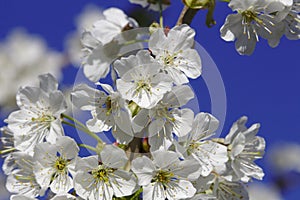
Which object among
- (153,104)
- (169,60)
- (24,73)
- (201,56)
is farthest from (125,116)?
(24,73)

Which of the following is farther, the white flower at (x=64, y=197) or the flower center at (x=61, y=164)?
the flower center at (x=61, y=164)

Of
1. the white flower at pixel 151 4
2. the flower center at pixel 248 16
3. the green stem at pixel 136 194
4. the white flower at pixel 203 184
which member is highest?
the white flower at pixel 151 4

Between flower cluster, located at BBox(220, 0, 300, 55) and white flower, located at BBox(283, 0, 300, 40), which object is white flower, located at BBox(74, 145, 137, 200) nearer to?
flower cluster, located at BBox(220, 0, 300, 55)

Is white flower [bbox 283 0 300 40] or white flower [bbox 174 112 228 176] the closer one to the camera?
white flower [bbox 174 112 228 176]

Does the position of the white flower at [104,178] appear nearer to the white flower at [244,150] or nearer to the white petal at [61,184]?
the white petal at [61,184]

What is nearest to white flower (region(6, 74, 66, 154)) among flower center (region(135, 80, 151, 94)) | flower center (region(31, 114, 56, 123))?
flower center (region(31, 114, 56, 123))

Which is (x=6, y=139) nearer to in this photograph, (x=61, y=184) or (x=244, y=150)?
(x=61, y=184)

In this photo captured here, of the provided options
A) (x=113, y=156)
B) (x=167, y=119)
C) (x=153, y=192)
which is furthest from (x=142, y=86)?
(x=153, y=192)

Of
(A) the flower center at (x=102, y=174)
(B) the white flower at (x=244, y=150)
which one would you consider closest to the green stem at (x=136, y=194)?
(A) the flower center at (x=102, y=174)
